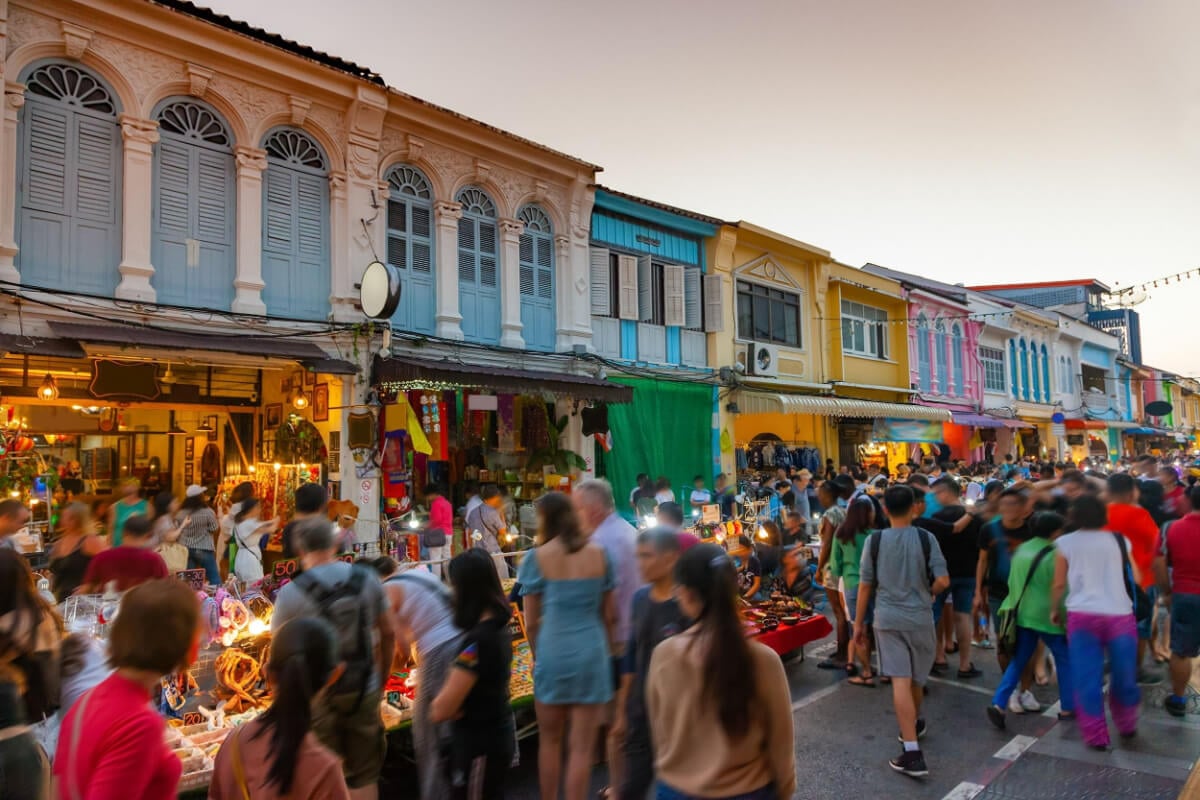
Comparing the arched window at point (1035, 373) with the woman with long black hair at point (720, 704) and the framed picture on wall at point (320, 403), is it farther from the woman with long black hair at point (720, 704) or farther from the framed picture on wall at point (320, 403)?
the woman with long black hair at point (720, 704)

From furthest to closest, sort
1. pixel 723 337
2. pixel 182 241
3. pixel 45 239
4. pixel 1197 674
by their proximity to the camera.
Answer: pixel 723 337 → pixel 182 241 → pixel 45 239 → pixel 1197 674

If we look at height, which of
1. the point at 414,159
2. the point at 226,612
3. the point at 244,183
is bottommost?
the point at 226,612

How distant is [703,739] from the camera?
2691 mm

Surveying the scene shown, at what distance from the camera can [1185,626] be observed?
627 centimetres

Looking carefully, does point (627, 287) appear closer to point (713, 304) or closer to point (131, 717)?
point (713, 304)

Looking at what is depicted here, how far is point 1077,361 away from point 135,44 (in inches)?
1545

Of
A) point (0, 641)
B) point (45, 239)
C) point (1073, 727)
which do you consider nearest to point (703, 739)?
point (0, 641)

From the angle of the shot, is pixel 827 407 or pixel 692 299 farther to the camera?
pixel 827 407

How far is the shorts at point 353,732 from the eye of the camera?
3.47 metres

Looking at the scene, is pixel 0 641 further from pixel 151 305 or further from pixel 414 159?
pixel 414 159

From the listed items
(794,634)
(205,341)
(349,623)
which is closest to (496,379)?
(205,341)

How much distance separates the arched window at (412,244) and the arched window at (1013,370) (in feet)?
83.9

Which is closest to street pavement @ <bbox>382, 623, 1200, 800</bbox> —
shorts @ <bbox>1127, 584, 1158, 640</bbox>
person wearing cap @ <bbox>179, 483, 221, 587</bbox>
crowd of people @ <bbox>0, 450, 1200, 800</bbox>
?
crowd of people @ <bbox>0, 450, 1200, 800</bbox>

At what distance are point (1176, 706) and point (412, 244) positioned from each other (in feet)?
36.5
